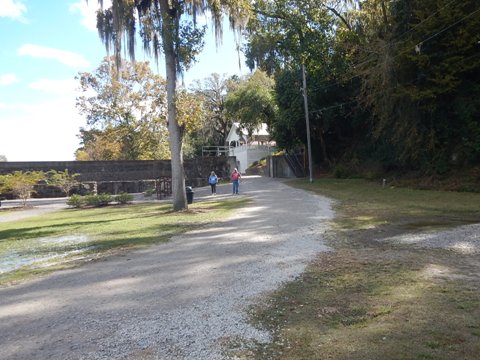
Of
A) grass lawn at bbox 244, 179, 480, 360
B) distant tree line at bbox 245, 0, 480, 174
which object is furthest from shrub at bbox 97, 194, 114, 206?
grass lawn at bbox 244, 179, 480, 360

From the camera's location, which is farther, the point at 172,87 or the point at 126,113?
the point at 126,113

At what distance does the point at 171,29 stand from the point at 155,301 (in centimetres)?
1238

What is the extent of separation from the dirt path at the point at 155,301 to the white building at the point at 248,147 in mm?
45437

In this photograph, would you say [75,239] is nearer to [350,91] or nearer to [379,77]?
[379,77]

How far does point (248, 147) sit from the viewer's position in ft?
187

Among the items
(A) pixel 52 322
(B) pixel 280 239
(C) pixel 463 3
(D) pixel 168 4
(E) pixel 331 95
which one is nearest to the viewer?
(A) pixel 52 322

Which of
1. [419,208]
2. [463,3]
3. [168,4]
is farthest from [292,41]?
[419,208]

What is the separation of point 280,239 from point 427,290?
4491 mm

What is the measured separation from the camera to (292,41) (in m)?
32.7

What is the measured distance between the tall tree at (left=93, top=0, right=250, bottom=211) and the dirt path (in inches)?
275

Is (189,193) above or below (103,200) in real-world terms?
above

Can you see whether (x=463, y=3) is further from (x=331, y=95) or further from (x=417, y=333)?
(x=417, y=333)

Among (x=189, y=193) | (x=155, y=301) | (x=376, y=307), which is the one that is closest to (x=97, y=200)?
(x=189, y=193)

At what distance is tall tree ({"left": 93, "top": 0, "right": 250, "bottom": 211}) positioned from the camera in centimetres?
1559
